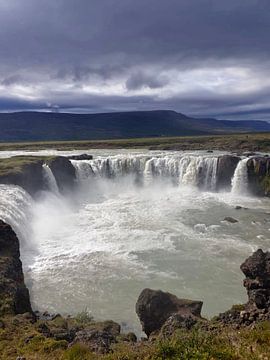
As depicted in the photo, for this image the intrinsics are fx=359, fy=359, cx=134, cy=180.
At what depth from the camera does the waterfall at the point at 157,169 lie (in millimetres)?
51781

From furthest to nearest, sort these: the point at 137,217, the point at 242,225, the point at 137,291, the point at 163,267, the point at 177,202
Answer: the point at 177,202
the point at 137,217
the point at 242,225
the point at 163,267
the point at 137,291

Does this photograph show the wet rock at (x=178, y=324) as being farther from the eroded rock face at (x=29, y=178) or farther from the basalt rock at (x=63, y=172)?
the basalt rock at (x=63, y=172)

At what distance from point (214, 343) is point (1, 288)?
10.9 metres

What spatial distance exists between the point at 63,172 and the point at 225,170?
Answer: 22616 mm

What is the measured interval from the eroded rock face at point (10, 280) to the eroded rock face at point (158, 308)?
17.3 feet

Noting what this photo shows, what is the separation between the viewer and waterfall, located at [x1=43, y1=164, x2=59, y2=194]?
44569 millimetres

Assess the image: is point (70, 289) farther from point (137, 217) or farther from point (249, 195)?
point (249, 195)

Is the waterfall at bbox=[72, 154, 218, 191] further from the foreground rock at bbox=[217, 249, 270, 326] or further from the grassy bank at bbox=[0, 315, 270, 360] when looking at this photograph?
the grassy bank at bbox=[0, 315, 270, 360]

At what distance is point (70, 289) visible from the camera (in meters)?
20.7

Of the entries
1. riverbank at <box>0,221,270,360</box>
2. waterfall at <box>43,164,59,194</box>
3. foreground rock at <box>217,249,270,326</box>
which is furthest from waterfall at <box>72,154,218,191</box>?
foreground rock at <box>217,249,270,326</box>

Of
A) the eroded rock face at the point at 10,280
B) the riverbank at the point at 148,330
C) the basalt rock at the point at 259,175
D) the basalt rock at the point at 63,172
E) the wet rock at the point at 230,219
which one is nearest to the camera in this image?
the riverbank at the point at 148,330

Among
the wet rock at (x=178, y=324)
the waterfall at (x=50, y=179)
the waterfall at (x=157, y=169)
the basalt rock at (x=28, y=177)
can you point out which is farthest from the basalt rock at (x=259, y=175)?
the wet rock at (x=178, y=324)

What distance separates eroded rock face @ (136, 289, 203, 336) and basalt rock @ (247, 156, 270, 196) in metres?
34.7

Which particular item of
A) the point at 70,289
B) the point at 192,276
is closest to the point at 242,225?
the point at 192,276
